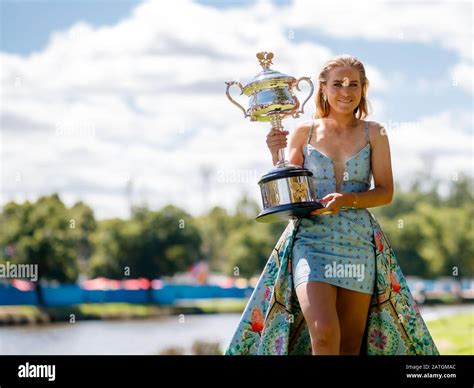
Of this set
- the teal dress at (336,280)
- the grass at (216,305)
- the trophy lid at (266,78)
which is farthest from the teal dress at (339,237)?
the grass at (216,305)

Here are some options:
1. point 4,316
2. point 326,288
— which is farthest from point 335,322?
point 4,316

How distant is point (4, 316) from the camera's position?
4419 cm

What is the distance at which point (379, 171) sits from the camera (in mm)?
5461

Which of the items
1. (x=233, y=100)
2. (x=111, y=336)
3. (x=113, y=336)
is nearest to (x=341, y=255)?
(x=233, y=100)

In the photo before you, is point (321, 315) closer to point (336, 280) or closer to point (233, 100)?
point (336, 280)

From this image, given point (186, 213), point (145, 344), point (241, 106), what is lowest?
point (145, 344)

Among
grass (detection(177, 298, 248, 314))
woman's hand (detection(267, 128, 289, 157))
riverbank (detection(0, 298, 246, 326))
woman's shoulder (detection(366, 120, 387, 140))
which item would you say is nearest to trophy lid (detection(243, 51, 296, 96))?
woman's hand (detection(267, 128, 289, 157))

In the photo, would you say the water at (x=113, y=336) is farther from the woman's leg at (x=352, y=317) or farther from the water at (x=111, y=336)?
the woman's leg at (x=352, y=317)

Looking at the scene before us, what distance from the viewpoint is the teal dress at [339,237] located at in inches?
209

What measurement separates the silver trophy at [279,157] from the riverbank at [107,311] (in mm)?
35614

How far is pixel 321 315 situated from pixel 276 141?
1.05m

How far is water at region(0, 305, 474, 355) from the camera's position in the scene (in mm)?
30438

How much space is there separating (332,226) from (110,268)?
1937 inches
